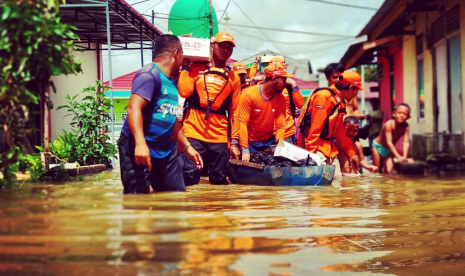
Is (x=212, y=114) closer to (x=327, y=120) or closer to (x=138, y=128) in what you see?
(x=327, y=120)

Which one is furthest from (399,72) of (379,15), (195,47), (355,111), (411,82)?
(195,47)

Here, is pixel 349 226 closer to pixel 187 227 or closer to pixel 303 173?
pixel 187 227

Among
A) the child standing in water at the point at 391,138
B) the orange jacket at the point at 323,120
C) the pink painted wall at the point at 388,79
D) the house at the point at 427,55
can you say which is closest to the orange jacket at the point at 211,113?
the orange jacket at the point at 323,120

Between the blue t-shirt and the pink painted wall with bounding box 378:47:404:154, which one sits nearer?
the blue t-shirt

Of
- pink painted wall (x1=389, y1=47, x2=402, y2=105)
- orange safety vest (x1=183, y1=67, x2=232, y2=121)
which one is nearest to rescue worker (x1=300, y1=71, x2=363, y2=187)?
orange safety vest (x1=183, y1=67, x2=232, y2=121)

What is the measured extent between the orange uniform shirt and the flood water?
1.98 metres

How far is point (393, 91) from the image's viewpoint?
62.7ft

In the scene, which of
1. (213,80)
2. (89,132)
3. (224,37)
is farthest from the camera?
(213,80)

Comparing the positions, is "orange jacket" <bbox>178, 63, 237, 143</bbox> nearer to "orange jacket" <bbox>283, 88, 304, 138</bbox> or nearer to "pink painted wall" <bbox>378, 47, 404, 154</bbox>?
"orange jacket" <bbox>283, 88, 304, 138</bbox>

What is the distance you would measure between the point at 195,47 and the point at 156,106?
1.51ft

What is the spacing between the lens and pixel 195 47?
317 centimetres

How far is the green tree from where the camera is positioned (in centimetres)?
163

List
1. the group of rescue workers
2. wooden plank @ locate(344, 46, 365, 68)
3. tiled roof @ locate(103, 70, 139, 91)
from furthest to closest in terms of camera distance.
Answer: wooden plank @ locate(344, 46, 365, 68), tiled roof @ locate(103, 70, 139, 91), the group of rescue workers

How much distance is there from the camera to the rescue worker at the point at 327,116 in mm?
5562
